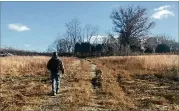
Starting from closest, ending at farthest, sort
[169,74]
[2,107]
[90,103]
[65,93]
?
1. [2,107]
2. [90,103]
3. [65,93]
4. [169,74]

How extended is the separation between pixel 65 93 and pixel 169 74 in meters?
9.09

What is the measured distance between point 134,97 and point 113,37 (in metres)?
70.5

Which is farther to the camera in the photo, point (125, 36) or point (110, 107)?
point (125, 36)

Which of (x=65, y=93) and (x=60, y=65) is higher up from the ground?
(x=60, y=65)

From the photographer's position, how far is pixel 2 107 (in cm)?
1202

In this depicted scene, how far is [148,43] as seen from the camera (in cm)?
8500

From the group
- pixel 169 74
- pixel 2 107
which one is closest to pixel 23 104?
pixel 2 107

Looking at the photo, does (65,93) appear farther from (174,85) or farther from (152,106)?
(174,85)

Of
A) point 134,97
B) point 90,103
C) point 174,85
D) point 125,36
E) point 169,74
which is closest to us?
point 90,103

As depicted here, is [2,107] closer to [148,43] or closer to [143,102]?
[143,102]

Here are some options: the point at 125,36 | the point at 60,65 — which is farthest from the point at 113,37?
the point at 60,65

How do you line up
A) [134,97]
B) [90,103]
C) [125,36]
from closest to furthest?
[90,103], [134,97], [125,36]

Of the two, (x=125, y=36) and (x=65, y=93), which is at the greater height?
(x=125, y=36)

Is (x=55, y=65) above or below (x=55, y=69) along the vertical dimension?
above
